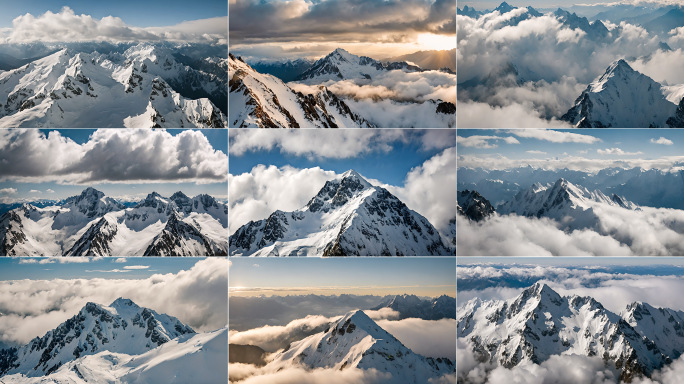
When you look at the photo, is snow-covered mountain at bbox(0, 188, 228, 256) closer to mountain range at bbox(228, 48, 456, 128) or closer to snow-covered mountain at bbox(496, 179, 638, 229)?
mountain range at bbox(228, 48, 456, 128)

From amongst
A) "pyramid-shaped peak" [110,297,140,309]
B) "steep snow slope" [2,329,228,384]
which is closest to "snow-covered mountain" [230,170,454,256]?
"steep snow slope" [2,329,228,384]

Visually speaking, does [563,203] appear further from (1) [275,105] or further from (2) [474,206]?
(1) [275,105]

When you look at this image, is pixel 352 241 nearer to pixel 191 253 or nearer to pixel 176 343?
pixel 191 253

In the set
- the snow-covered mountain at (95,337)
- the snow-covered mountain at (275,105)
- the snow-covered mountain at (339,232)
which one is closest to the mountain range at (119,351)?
the snow-covered mountain at (95,337)

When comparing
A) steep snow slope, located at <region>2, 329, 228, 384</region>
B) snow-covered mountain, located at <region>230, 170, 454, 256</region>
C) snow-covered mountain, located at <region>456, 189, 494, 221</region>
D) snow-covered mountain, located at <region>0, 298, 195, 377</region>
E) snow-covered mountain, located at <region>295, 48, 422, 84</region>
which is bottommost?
steep snow slope, located at <region>2, 329, 228, 384</region>

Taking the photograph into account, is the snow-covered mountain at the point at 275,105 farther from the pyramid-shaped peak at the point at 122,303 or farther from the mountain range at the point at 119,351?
the mountain range at the point at 119,351
